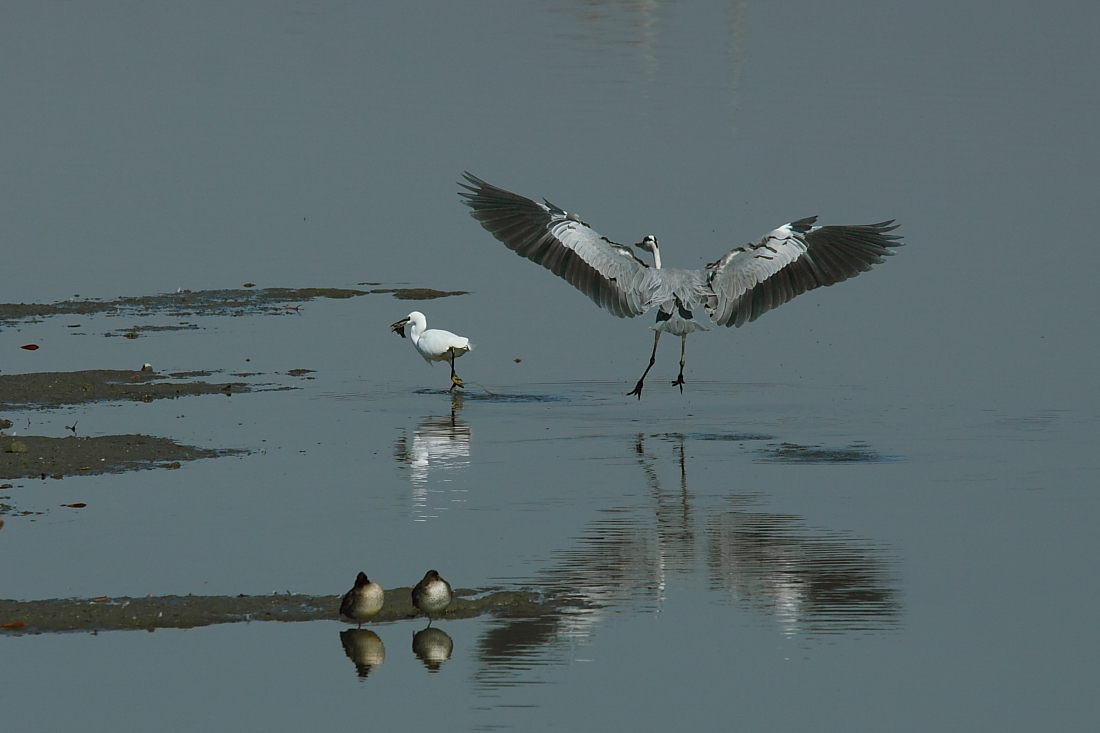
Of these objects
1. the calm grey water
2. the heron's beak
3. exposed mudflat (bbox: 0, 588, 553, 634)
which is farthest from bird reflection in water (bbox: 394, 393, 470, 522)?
the heron's beak

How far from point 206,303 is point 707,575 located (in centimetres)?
1079

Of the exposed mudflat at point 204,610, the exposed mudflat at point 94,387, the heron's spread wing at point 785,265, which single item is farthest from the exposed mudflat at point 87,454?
the heron's spread wing at point 785,265

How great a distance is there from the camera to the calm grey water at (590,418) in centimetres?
765

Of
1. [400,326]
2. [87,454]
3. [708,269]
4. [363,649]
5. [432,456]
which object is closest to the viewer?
[363,649]

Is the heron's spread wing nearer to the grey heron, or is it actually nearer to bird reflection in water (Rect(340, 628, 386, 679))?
the grey heron

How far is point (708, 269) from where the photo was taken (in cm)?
1402

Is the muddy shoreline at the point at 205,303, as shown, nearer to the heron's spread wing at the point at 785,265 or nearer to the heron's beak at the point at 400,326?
the heron's beak at the point at 400,326

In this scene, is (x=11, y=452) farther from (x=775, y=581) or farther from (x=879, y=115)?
(x=879, y=115)

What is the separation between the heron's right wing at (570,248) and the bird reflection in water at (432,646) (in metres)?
6.26

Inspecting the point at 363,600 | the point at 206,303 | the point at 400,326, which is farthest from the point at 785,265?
the point at 206,303

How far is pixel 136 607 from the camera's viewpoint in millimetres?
8367

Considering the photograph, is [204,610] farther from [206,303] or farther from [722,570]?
[206,303]

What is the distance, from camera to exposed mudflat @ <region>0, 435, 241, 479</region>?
37.1 feet

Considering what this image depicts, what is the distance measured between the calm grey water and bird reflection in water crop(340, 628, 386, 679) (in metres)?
0.09
